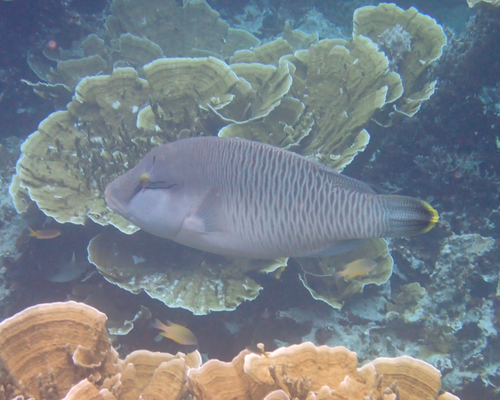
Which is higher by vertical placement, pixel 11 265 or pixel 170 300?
pixel 170 300

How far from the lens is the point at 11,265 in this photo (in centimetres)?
476

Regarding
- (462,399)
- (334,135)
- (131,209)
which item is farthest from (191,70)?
(462,399)

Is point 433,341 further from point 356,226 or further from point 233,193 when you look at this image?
point 233,193

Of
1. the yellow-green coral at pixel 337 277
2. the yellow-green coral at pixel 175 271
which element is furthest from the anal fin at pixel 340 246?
the yellow-green coral at pixel 337 277

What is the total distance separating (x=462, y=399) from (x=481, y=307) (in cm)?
103

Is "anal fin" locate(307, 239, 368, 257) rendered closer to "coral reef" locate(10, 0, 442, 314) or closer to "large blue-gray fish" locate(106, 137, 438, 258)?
"large blue-gray fish" locate(106, 137, 438, 258)

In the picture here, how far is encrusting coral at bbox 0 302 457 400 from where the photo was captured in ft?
6.79

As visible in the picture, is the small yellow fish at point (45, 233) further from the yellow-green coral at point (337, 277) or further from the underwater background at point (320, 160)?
the yellow-green coral at point (337, 277)

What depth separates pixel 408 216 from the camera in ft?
7.32

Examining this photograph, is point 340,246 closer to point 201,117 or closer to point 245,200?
point 245,200

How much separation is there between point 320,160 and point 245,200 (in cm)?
196

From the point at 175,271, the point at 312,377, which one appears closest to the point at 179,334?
the point at 175,271

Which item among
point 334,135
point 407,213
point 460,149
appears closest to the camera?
point 407,213

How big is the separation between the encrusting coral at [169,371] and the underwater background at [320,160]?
1226 millimetres
